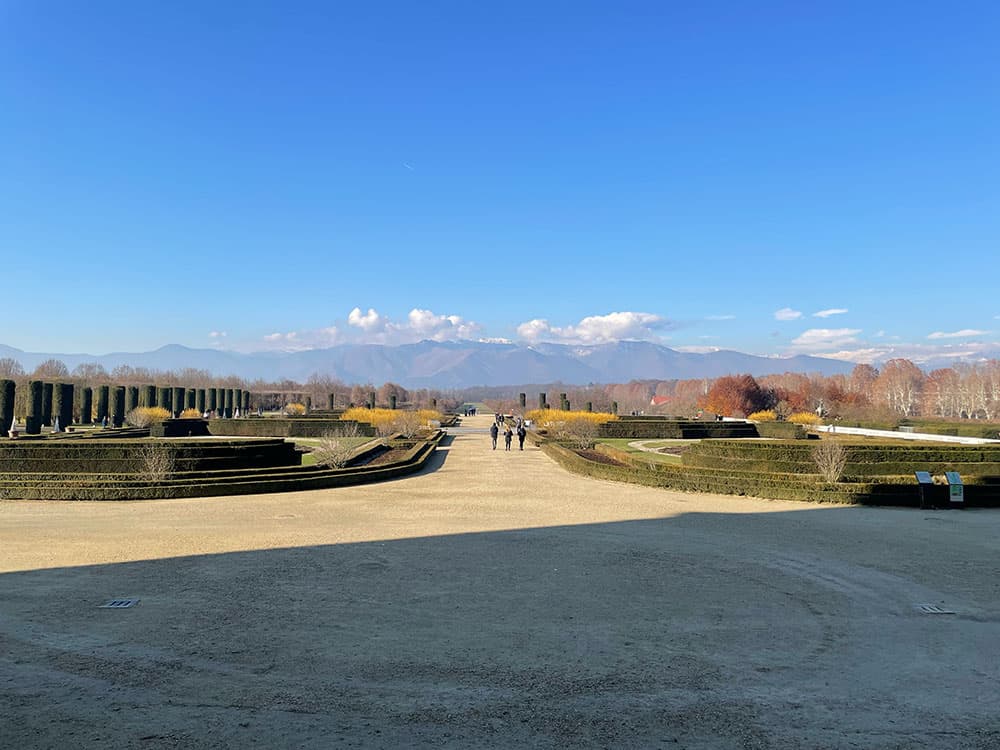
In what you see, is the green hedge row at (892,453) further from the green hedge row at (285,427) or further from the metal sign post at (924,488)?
the green hedge row at (285,427)

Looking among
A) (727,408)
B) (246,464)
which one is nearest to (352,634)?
(246,464)

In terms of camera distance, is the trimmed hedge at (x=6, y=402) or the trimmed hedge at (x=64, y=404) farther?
the trimmed hedge at (x=64, y=404)

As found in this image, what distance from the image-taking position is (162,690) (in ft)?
19.4

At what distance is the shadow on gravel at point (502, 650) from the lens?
5.32 meters

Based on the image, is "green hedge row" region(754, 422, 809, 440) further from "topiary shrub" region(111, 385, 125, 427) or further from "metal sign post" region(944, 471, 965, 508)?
"topiary shrub" region(111, 385, 125, 427)

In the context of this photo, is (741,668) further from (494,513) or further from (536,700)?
(494,513)

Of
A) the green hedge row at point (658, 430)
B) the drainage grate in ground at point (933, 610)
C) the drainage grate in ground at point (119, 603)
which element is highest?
the green hedge row at point (658, 430)

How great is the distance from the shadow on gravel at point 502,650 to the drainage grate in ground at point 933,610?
140 mm

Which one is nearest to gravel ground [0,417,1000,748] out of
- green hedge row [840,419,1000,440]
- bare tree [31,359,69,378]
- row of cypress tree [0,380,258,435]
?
row of cypress tree [0,380,258,435]

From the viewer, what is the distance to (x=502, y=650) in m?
7.01

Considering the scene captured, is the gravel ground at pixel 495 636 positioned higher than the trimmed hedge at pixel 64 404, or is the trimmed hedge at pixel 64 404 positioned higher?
the trimmed hedge at pixel 64 404

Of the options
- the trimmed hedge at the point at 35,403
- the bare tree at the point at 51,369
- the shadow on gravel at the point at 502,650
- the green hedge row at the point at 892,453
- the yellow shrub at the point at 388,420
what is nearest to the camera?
the shadow on gravel at the point at 502,650

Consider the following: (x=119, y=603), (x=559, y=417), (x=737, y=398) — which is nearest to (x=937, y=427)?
(x=559, y=417)

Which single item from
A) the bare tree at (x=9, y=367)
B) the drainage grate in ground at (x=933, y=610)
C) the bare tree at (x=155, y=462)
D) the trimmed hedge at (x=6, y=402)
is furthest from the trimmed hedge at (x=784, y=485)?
the bare tree at (x=9, y=367)
